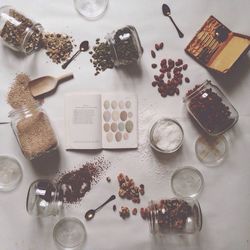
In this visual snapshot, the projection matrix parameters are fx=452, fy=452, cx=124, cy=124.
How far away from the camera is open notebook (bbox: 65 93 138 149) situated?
127 centimetres

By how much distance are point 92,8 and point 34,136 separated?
1.31ft

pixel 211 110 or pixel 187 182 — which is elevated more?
pixel 211 110

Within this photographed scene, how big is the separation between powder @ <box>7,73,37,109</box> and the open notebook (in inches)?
4.1

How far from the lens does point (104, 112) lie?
1.28 m

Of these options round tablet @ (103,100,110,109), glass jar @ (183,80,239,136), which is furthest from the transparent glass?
glass jar @ (183,80,239,136)

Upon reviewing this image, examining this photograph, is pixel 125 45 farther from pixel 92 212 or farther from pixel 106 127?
pixel 92 212

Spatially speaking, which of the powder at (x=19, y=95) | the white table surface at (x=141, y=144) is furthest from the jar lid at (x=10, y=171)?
the powder at (x=19, y=95)

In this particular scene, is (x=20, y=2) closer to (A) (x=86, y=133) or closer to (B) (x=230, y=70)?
(A) (x=86, y=133)

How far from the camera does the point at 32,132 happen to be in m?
1.21

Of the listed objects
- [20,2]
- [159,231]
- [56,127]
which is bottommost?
[159,231]

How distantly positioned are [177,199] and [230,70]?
15.3 inches

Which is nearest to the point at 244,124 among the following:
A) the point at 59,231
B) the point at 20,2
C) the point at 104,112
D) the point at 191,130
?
the point at 191,130

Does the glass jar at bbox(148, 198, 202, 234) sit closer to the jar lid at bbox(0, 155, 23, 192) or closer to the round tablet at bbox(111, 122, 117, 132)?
the round tablet at bbox(111, 122, 117, 132)

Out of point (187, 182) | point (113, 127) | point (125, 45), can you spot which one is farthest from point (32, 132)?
point (187, 182)
